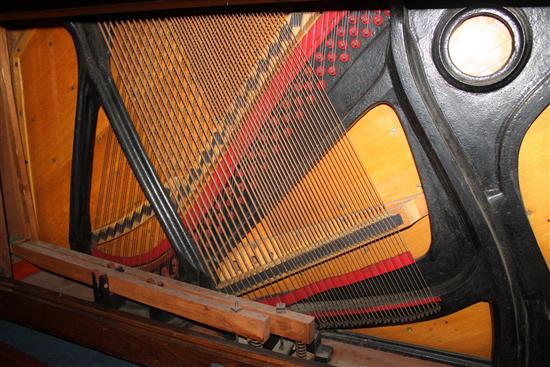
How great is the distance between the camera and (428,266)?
5.74 feet

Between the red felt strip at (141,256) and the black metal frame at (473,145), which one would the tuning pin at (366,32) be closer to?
the black metal frame at (473,145)

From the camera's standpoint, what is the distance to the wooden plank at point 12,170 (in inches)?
94.1

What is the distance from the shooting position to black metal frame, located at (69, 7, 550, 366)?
146 centimetres

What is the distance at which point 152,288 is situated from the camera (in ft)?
6.22

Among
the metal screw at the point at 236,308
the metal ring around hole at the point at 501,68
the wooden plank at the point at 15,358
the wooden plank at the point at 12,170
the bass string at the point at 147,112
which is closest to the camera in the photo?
the metal ring around hole at the point at 501,68

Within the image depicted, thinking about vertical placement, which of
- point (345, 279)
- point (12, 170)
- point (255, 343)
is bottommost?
point (255, 343)

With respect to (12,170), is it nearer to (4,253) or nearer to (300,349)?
(4,253)

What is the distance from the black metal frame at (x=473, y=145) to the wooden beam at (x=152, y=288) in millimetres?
667

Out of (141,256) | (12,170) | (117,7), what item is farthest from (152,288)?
(12,170)

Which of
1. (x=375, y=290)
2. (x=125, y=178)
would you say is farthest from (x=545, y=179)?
(x=125, y=178)

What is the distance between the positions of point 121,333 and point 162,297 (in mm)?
311

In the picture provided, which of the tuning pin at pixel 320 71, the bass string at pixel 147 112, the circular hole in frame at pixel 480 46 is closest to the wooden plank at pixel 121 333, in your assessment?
the bass string at pixel 147 112

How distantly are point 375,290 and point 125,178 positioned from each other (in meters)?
1.45

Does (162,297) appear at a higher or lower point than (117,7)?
lower
